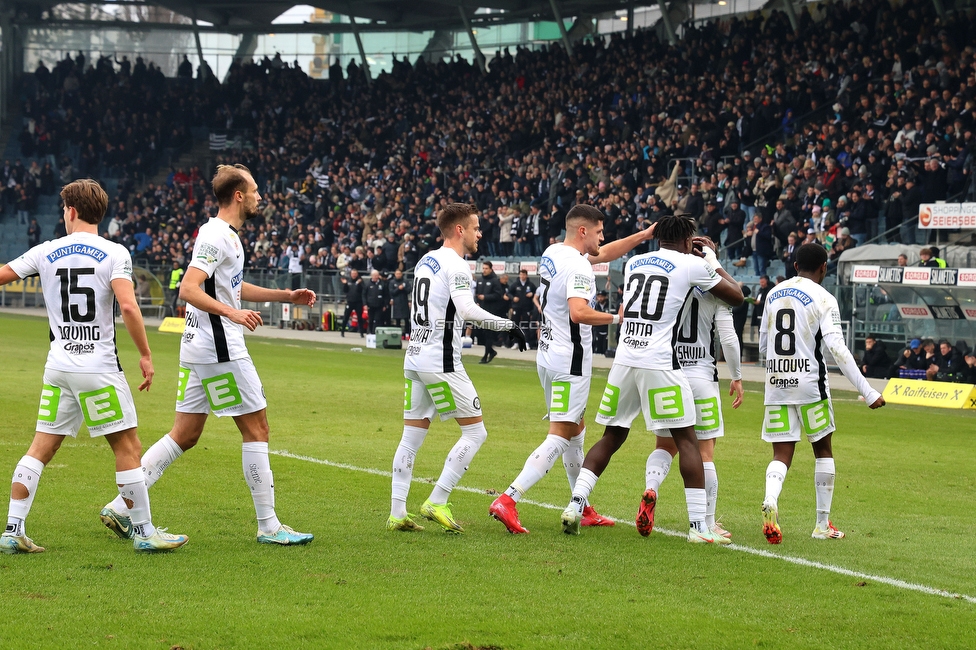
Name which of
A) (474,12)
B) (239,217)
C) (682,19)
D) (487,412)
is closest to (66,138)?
(474,12)

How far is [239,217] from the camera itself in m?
7.46

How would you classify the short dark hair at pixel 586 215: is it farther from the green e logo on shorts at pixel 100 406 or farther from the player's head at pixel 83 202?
the green e logo on shorts at pixel 100 406

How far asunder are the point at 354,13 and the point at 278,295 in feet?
146

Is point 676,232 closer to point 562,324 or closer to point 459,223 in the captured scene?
point 562,324

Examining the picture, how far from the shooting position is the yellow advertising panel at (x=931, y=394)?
18.1 metres

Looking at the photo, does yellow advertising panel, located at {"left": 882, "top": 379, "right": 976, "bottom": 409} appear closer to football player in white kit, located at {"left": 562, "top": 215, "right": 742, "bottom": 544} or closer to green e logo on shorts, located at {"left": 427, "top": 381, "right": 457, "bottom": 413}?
football player in white kit, located at {"left": 562, "top": 215, "right": 742, "bottom": 544}

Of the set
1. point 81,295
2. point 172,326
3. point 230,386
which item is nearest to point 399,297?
point 172,326

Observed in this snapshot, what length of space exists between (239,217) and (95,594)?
256 cm

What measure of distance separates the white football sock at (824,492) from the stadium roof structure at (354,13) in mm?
34902

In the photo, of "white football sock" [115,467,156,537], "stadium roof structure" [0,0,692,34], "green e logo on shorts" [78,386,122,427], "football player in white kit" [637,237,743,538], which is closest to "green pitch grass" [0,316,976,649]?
"white football sock" [115,467,156,537]

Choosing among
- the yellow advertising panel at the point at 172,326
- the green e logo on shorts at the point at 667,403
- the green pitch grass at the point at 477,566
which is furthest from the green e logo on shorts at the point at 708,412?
the yellow advertising panel at the point at 172,326

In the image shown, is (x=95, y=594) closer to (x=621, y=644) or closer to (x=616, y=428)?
(x=621, y=644)

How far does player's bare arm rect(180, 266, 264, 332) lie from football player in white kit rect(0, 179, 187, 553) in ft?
1.06

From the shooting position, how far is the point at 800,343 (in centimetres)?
823
